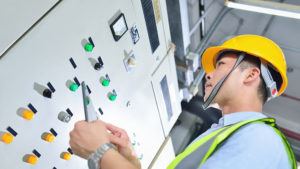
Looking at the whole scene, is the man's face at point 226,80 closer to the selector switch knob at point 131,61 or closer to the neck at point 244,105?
the neck at point 244,105

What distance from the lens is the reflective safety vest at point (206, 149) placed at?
1.18 meters

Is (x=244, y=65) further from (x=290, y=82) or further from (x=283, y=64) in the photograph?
(x=290, y=82)

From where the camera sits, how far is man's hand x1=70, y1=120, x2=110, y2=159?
3.55ft

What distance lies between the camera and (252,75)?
1439 mm

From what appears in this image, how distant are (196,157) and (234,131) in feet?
0.83

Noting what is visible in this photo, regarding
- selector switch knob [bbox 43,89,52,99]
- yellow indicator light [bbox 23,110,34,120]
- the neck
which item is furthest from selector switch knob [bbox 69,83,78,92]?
the neck

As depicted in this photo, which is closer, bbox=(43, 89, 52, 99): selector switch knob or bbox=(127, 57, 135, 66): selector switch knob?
bbox=(43, 89, 52, 99): selector switch knob

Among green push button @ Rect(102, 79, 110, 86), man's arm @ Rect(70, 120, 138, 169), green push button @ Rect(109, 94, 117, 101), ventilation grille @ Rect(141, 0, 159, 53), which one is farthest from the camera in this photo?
ventilation grille @ Rect(141, 0, 159, 53)

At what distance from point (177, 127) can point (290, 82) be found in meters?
2.04

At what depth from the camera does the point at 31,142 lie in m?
1.26

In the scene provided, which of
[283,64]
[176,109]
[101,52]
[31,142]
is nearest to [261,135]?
[283,64]

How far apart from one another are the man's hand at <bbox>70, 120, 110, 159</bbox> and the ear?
2.86 feet

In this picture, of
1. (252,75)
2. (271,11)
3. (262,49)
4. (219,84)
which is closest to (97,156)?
(219,84)

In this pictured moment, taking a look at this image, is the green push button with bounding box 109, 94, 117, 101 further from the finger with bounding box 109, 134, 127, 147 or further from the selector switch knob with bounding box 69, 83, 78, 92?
the finger with bounding box 109, 134, 127, 147
